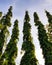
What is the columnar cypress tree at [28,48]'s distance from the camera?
43456mm

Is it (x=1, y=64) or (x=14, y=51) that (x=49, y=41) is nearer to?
(x=14, y=51)

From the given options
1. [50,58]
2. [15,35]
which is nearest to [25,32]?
[15,35]

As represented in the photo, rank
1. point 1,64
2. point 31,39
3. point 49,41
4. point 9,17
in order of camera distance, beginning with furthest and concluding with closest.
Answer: point 9,17, point 31,39, point 49,41, point 1,64

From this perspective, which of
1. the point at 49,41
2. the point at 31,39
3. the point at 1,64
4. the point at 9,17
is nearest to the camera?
the point at 1,64

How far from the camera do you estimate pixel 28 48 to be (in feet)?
151

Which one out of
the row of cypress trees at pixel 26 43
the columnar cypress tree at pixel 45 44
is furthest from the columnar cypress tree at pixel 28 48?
the columnar cypress tree at pixel 45 44

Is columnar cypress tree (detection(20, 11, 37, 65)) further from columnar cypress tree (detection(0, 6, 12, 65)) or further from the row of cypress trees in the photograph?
columnar cypress tree (detection(0, 6, 12, 65))

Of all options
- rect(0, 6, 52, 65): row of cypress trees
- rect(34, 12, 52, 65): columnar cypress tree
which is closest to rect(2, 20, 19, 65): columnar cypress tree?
rect(0, 6, 52, 65): row of cypress trees

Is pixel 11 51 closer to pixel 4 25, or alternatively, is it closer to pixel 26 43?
pixel 26 43

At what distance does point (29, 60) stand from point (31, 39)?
681cm

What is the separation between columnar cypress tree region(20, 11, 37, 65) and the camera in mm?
43456

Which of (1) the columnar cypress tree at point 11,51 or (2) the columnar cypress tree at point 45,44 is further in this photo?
(1) the columnar cypress tree at point 11,51

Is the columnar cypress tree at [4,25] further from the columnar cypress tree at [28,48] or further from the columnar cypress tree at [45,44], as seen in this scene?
the columnar cypress tree at [45,44]

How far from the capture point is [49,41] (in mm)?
45062
